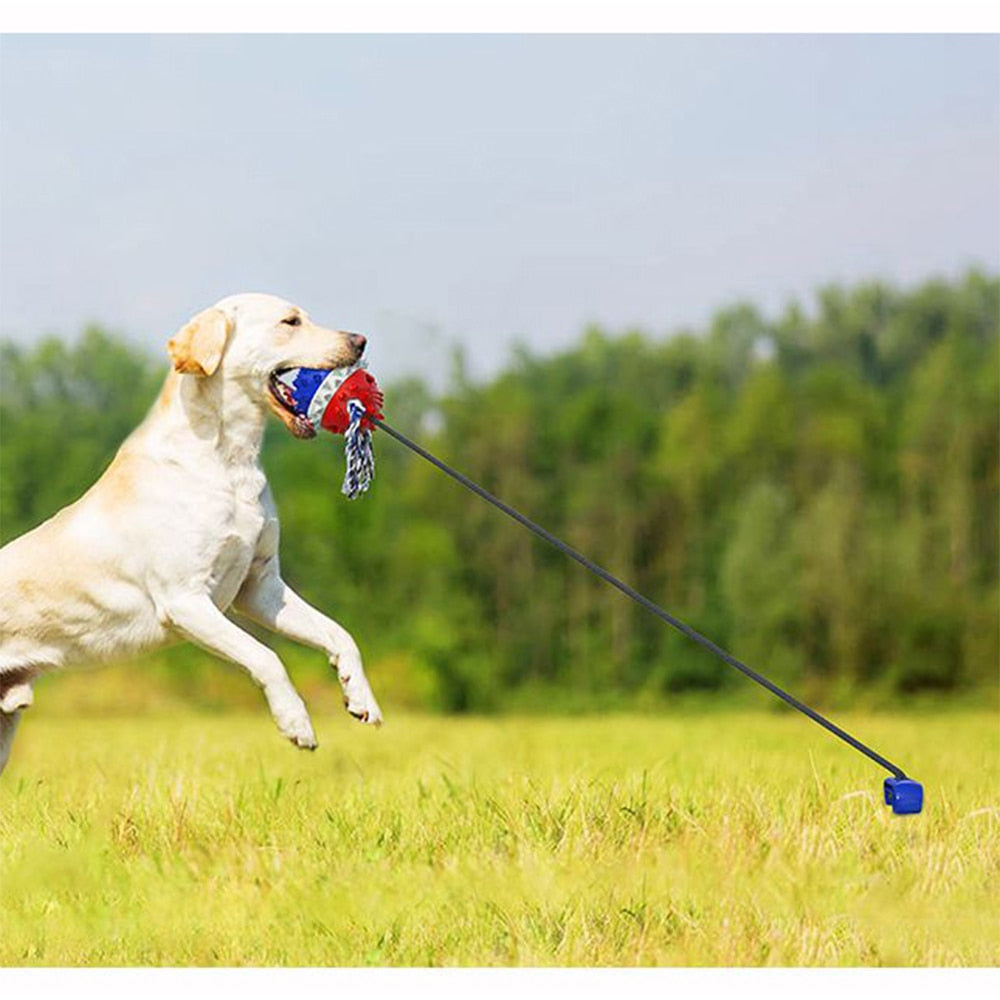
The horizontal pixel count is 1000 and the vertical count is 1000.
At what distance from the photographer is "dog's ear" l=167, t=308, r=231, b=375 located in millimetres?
4109

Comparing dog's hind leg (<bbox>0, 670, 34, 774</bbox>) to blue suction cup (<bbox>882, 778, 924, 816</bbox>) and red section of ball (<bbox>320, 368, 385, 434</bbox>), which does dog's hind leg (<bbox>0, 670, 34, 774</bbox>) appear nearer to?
red section of ball (<bbox>320, 368, 385, 434</bbox>)

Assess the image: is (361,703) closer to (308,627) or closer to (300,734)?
(300,734)

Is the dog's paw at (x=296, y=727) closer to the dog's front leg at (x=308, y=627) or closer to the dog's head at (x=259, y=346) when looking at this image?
the dog's front leg at (x=308, y=627)

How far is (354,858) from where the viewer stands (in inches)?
178

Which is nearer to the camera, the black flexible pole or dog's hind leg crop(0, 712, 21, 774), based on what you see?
the black flexible pole

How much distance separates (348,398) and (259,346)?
0.93ft

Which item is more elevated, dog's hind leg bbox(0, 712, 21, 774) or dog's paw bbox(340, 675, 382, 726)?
dog's paw bbox(340, 675, 382, 726)

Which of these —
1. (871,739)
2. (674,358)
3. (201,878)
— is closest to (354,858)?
(201,878)

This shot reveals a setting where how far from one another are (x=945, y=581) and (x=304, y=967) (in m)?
6.21

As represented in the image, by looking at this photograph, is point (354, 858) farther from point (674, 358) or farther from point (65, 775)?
point (674, 358)

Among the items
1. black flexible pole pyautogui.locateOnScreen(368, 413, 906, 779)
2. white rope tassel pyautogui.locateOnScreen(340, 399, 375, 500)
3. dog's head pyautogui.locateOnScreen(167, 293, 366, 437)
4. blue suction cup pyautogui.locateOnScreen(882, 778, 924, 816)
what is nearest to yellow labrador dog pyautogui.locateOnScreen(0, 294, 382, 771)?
dog's head pyautogui.locateOnScreen(167, 293, 366, 437)

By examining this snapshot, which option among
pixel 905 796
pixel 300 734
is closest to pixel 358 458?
pixel 300 734

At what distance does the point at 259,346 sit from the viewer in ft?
13.6

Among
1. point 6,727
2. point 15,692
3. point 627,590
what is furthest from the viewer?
point 6,727
